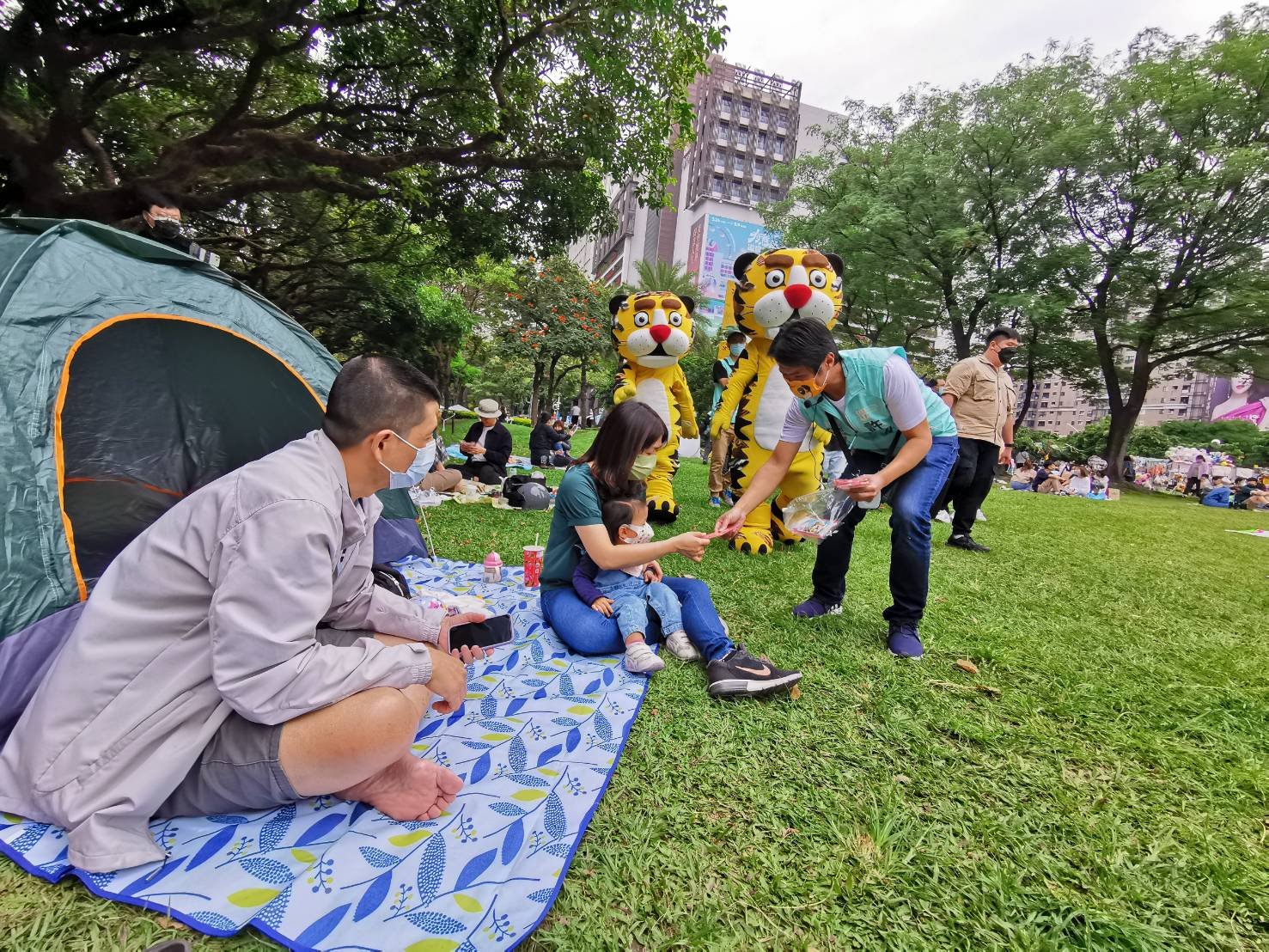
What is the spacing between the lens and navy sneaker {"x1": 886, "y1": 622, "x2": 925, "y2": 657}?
2629mm

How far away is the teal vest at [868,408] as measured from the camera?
259 centimetres

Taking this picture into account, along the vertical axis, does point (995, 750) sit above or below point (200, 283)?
below

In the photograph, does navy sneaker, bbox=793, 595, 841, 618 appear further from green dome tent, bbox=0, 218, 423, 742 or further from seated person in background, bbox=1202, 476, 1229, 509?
seated person in background, bbox=1202, 476, 1229, 509

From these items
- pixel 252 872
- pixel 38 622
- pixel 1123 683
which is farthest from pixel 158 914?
pixel 1123 683

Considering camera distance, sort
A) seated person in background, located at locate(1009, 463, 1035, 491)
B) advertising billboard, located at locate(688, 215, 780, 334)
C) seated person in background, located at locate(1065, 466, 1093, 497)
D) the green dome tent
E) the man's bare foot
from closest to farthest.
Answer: the man's bare foot → the green dome tent → seated person in background, located at locate(1065, 466, 1093, 497) → seated person in background, located at locate(1009, 463, 1035, 491) → advertising billboard, located at locate(688, 215, 780, 334)

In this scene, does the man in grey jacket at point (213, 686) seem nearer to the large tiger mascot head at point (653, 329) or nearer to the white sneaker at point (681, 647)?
the white sneaker at point (681, 647)

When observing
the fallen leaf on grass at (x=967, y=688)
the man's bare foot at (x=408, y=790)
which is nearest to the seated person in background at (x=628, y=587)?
the man's bare foot at (x=408, y=790)

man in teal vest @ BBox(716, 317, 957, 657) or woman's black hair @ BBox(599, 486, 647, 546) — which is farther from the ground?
man in teal vest @ BBox(716, 317, 957, 657)

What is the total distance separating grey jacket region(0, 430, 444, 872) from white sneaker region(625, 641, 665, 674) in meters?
1.20

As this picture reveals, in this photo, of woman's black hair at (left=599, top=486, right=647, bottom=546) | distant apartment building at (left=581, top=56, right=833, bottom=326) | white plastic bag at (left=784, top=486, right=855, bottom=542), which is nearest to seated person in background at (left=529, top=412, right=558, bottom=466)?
woman's black hair at (left=599, top=486, right=647, bottom=546)

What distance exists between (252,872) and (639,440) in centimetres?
184

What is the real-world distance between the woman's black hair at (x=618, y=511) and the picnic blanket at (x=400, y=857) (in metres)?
0.90

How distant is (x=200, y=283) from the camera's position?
2.64 m

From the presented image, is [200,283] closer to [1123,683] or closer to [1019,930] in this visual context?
[1019,930]
